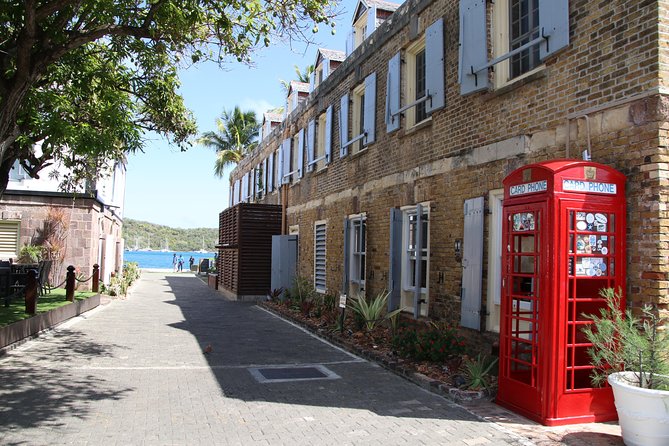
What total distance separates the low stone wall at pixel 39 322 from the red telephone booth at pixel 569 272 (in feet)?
27.6

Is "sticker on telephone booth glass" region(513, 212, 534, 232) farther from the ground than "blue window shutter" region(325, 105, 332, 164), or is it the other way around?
"blue window shutter" region(325, 105, 332, 164)

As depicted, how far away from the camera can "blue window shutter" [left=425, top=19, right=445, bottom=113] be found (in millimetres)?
9352

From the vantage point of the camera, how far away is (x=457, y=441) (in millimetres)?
5098

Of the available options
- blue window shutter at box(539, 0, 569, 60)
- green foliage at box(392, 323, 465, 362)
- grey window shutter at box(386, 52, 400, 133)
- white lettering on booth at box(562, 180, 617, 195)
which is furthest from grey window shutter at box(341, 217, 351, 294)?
white lettering on booth at box(562, 180, 617, 195)

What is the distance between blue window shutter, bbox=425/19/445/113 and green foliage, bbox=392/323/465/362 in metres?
3.96

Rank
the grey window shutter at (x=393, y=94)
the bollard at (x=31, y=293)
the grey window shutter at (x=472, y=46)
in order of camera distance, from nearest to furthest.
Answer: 1. the grey window shutter at (x=472, y=46)
2. the grey window shutter at (x=393, y=94)
3. the bollard at (x=31, y=293)

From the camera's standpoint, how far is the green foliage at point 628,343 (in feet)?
15.6

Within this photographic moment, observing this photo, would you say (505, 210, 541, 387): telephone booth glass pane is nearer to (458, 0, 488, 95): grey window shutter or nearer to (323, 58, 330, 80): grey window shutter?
(458, 0, 488, 95): grey window shutter

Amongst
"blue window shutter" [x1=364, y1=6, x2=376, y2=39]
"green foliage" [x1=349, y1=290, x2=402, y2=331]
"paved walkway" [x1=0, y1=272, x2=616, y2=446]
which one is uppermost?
"blue window shutter" [x1=364, y1=6, x2=376, y2=39]

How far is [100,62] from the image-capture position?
10.8 metres

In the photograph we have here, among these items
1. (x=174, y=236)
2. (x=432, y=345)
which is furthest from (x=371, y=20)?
(x=174, y=236)

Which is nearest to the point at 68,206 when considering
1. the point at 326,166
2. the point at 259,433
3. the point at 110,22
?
the point at 326,166

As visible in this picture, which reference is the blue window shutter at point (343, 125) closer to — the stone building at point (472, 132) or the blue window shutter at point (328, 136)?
the stone building at point (472, 132)

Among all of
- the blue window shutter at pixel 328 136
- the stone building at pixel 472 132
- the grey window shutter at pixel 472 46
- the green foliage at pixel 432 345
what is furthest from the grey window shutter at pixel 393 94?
the green foliage at pixel 432 345
